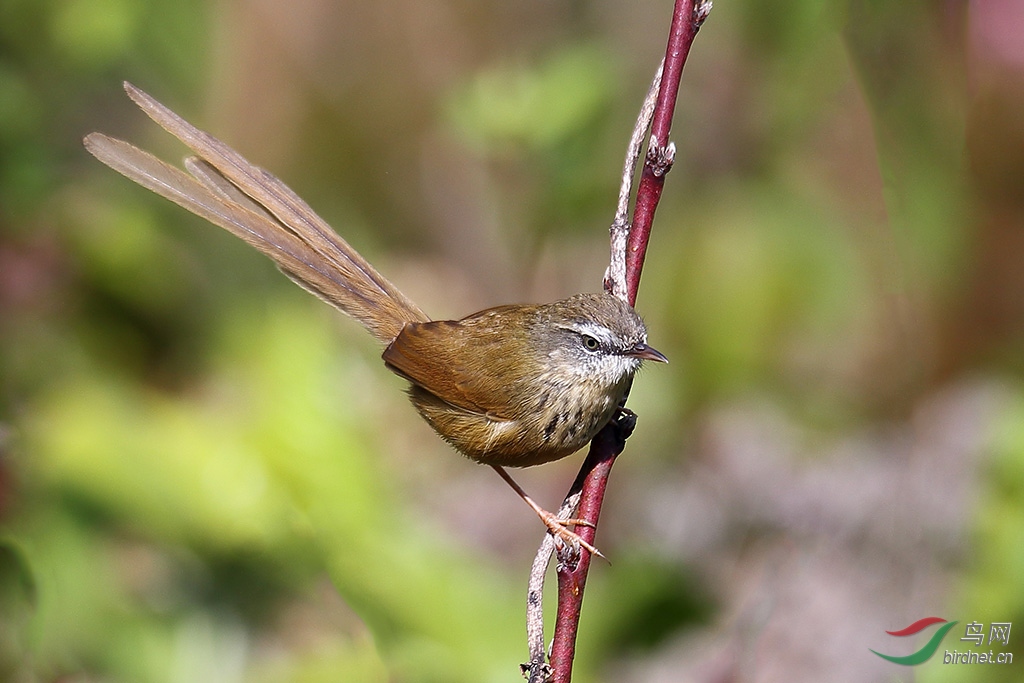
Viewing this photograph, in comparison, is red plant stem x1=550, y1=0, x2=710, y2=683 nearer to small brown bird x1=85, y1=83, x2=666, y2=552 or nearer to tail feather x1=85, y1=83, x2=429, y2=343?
small brown bird x1=85, y1=83, x2=666, y2=552

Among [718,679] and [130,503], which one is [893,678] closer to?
[718,679]

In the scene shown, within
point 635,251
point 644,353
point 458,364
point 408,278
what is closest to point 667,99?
point 635,251

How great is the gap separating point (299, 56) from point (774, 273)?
10.3ft

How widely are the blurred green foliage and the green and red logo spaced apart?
0.08 metres

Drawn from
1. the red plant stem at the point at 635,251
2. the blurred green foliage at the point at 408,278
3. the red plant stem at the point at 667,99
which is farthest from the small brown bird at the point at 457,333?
the blurred green foliage at the point at 408,278

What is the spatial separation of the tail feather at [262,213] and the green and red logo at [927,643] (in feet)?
6.44

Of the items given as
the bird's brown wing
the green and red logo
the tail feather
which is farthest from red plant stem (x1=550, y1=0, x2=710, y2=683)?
the green and red logo

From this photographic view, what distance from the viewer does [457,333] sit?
2.93m

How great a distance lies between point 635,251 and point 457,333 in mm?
929

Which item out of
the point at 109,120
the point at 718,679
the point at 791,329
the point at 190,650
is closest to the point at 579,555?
the point at 718,679

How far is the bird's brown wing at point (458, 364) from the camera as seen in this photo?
2789 mm

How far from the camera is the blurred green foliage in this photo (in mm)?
3479

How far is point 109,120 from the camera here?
5383 mm

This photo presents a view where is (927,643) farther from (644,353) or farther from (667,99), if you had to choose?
(667,99)
